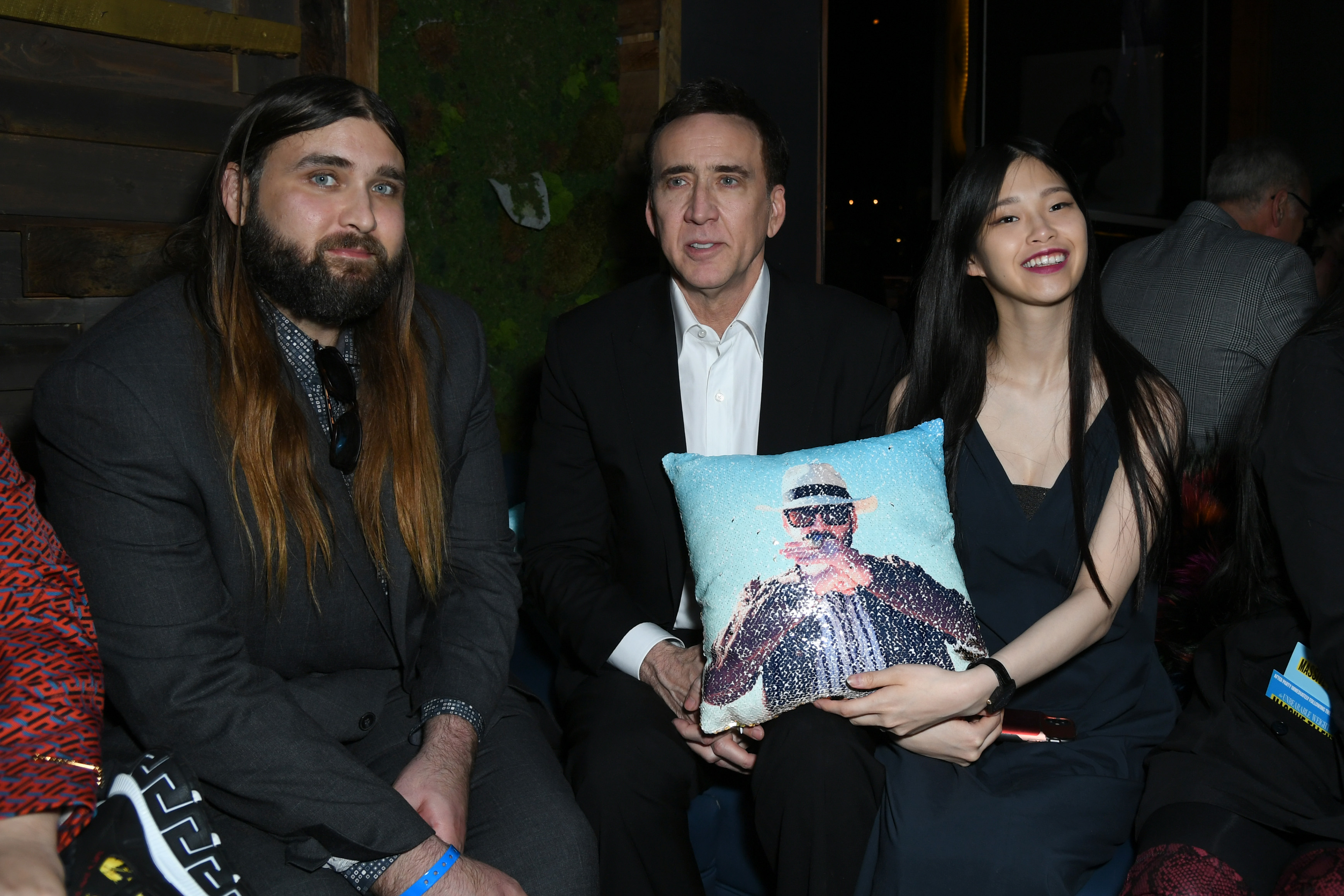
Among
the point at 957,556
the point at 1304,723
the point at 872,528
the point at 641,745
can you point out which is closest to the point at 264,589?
the point at 641,745

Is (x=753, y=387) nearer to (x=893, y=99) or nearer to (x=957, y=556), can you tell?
(x=957, y=556)

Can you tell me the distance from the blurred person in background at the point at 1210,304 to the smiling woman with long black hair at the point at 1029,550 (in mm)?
1024

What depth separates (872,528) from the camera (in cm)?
152

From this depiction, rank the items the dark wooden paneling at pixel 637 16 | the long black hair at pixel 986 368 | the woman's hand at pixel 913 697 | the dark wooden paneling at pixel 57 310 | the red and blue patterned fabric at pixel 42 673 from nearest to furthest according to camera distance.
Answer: the red and blue patterned fabric at pixel 42 673
the woman's hand at pixel 913 697
the long black hair at pixel 986 368
the dark wooden paneling at pixel 57 310
the dark wooden paneling at pixel 637 16

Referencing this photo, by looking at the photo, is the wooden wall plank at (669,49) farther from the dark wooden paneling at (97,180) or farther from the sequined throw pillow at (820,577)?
the sequined throw pillow at (820,577)

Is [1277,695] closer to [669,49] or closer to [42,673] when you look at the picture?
[42,673]

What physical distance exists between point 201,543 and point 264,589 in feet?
0.38

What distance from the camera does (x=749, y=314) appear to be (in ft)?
6.61

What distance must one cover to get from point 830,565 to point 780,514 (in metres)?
0.11

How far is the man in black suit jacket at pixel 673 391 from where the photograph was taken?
1.86 m

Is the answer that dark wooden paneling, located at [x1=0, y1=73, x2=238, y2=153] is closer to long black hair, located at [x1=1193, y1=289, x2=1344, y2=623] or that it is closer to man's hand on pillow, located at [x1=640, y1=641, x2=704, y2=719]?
man's hand on pillow, located at [x1=640, y1=641, x2=704, y2=719]

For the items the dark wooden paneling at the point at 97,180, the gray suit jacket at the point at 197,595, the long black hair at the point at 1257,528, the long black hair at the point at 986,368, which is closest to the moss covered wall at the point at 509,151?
the dark wooden paneling at the point at 97,180

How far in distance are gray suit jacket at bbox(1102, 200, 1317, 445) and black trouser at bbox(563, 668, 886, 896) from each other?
1.65 metres

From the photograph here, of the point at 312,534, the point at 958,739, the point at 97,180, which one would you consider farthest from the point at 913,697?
the point at 97,180
